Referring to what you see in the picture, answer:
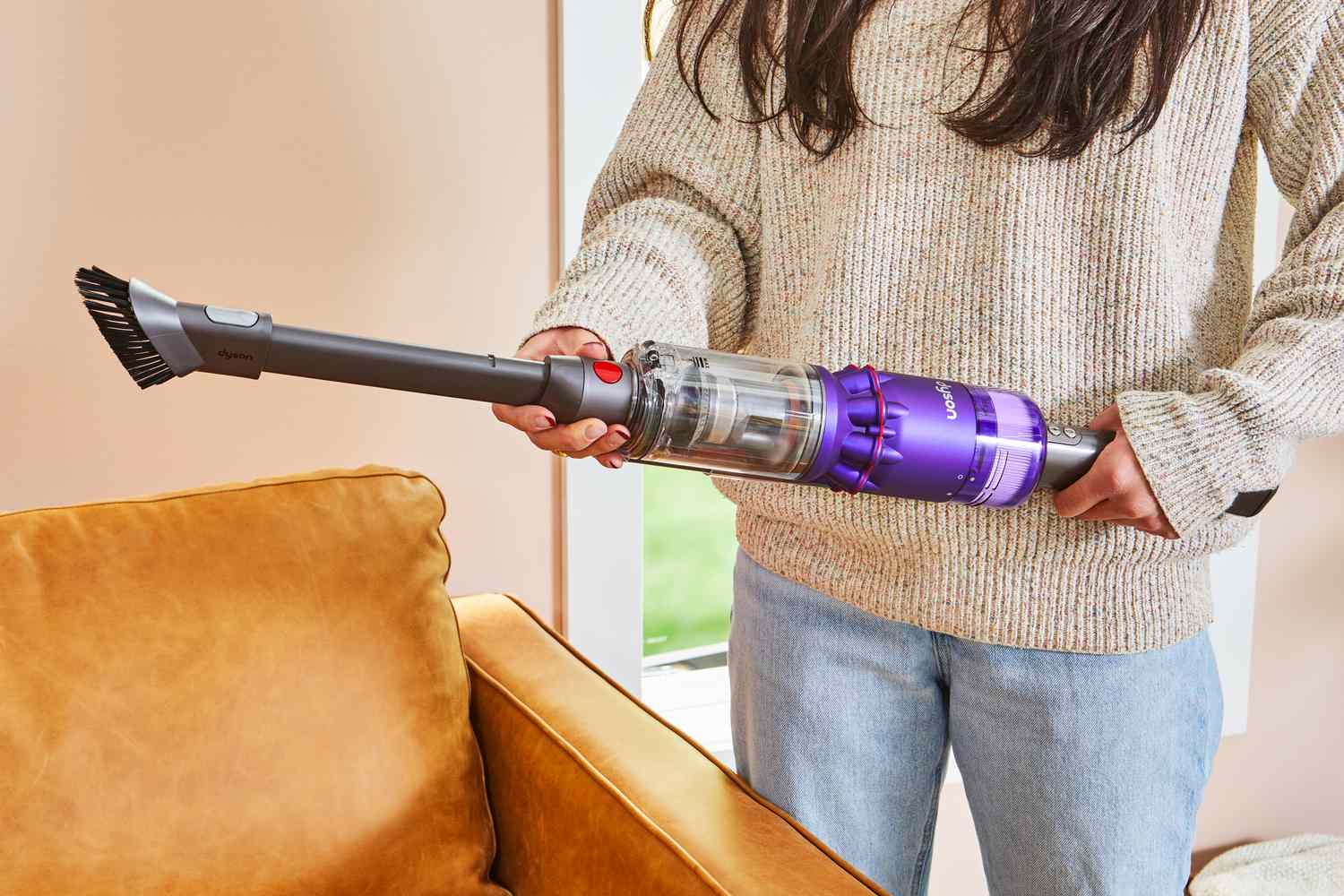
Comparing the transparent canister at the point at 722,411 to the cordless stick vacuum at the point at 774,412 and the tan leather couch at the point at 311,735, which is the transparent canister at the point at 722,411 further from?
the tan leather couch at the point at 311,735

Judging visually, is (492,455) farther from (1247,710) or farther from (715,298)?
(1247,710)

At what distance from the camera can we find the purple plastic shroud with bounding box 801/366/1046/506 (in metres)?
0.68

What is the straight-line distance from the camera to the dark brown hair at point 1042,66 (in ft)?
2.33

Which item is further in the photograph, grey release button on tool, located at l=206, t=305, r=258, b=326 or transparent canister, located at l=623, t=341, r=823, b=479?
transparent canister, located at l=623, t=341, r=823, b=479

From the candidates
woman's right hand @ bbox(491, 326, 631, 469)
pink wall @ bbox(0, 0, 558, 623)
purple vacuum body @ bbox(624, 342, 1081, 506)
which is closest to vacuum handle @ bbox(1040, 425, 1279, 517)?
purple vacuum body @ bbox(624, 342, 1081, 506)

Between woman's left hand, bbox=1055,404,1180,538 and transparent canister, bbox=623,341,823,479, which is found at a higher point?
transparent canister, bbox=623,341,823,479

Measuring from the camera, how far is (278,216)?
1159mm

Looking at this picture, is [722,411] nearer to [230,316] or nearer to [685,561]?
[230,316]

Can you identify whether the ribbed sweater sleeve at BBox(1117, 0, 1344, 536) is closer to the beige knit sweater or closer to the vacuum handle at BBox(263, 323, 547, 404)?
the beige knit sweater

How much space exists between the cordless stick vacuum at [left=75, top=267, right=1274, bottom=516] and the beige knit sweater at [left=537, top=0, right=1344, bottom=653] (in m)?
0.05

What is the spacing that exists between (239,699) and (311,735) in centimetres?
6

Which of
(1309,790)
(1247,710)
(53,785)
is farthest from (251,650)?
(1309,790)

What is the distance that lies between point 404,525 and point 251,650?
0.17m

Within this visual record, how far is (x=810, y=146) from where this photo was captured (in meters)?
0.81
